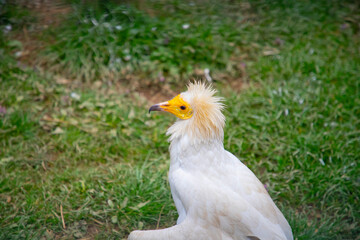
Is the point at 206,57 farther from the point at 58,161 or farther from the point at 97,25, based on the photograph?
the point at 58,161

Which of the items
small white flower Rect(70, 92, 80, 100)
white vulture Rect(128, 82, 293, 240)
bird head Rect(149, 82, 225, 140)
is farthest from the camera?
small white flower Rect(70, 92, 80, 100)

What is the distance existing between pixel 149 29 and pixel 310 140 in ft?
8.27

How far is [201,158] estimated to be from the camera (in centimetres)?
260

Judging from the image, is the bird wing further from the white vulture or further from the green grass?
the green grass

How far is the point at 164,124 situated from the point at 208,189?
1857 mm

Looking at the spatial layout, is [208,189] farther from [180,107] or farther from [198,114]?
[180,107]

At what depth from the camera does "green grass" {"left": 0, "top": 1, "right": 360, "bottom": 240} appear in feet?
10.9

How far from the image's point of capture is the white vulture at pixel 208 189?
2367 millimetres

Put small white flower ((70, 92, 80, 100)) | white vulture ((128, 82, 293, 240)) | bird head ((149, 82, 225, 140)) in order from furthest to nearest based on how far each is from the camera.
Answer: small white flower ((70, 92, 80, 100)), bird head ((149, 82, 225, 140)), white vulture ((128, 82, 293, 240))

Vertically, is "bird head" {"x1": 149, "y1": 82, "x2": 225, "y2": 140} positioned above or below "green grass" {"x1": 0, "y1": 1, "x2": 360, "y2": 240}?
above

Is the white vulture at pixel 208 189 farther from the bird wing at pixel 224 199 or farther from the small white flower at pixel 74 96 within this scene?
the small white flower at pixel 74 96

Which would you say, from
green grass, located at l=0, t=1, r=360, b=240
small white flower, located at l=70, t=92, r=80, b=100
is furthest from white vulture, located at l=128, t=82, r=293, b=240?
small white flower, located at l=70, t=92, r=80, b=100

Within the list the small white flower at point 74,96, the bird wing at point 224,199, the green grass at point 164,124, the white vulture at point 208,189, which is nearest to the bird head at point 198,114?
the white vulture at point 208,189

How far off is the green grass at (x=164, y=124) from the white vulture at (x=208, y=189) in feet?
2.80
